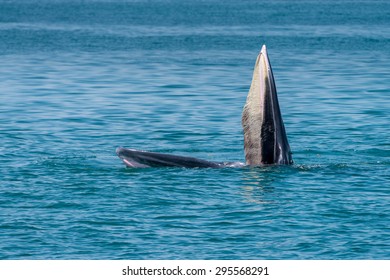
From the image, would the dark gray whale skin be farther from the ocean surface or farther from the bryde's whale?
the ocean surface

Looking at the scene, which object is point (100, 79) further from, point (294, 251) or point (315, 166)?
point (294, 251)

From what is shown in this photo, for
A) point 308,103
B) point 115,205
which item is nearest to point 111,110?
point 308,103

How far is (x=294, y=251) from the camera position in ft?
61.0

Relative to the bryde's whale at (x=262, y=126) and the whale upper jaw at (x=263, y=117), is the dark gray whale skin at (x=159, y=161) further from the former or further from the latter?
the whale upper jaw at (x=263, y=117)

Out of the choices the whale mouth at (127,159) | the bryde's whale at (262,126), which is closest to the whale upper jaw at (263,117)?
the bryde's whale at (262,126)

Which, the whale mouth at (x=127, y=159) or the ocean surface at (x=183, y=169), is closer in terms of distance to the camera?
the ocean surface at (x=183, y=169)

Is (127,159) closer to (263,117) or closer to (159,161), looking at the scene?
(159,161)

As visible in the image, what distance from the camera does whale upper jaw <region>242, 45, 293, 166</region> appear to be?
21531 mm

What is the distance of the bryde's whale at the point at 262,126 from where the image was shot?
21.5 meters

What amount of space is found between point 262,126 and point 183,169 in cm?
336

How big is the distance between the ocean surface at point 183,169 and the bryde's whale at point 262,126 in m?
0.54

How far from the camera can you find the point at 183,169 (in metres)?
24.5

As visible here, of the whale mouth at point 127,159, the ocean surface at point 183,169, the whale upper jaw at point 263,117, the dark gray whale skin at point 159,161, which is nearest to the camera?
the ocean surface at point 183,169

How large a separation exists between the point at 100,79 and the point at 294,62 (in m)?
15.5
